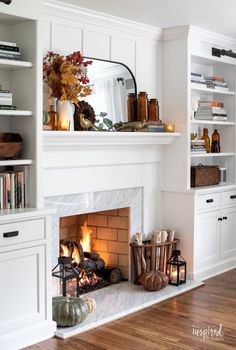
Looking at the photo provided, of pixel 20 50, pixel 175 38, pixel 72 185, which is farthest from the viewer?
pixel 175 38

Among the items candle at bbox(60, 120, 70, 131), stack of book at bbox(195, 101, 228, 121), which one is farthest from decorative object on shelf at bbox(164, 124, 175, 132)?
candle at bbox(60, 120, 70, 131)

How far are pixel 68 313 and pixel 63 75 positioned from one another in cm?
173

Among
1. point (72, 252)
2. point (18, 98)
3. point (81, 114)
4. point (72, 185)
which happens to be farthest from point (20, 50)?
point (72, 252)

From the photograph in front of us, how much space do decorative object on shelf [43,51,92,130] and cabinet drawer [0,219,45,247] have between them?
36.5 inches

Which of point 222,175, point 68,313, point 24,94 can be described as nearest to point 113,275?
point 68,313

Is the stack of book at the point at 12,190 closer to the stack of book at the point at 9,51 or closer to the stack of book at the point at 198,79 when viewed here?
the stack of book at the point at 9,51

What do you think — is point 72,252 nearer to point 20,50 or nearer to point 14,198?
point 14,198

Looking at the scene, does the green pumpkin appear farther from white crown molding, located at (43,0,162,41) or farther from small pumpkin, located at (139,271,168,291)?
white crown molding, located at (43,0,162,41)

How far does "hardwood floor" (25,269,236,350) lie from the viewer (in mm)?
3615

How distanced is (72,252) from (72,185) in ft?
2.04

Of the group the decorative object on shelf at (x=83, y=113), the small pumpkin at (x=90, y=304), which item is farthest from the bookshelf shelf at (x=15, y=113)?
the small pumpkin at (x=90, y=304)

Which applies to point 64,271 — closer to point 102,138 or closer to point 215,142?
point 102,138

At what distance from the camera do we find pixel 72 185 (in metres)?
4.39

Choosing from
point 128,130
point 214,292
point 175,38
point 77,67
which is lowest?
point 214,292
